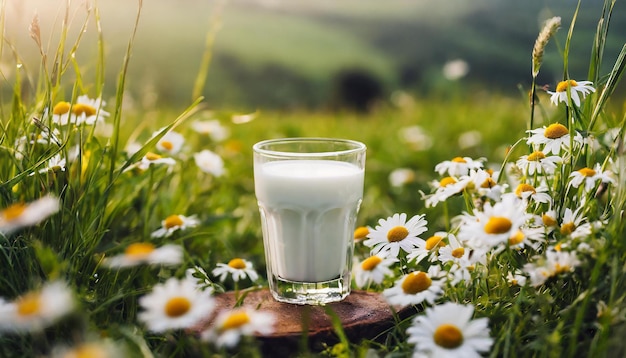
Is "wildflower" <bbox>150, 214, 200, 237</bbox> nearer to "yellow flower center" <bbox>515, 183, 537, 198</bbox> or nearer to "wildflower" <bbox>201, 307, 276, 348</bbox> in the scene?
"wildflower" <bbox>201, 307, 276, 348</bbox>

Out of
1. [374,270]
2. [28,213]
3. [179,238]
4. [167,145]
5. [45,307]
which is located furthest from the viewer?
[167,145]

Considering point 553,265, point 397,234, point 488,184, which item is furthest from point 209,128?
point 553,265

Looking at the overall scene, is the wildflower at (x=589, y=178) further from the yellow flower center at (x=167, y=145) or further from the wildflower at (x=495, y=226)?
the yellow flower center at (x=167, y=145)

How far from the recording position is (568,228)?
4.86 feet

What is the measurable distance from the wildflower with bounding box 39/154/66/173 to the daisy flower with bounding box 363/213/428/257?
79 cm

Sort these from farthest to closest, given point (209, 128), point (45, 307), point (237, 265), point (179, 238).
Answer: point (209, 128) → point (179, 238) → point (237, 265) → point (45, 307)

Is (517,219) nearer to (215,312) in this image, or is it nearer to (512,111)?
(215,312)

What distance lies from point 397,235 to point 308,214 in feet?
0.74

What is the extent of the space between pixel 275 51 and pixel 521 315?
20.4 ft

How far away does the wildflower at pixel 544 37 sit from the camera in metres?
1.43

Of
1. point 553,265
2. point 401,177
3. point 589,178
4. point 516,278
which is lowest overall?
point 401,177

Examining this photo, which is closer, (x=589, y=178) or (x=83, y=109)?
(x=589, y=178)

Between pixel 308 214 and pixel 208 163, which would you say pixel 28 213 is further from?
pixel 208 163

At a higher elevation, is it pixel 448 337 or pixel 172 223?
pixel 448 337
